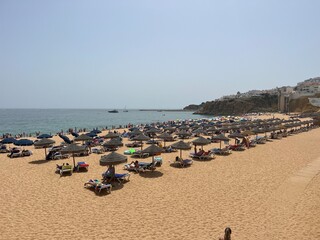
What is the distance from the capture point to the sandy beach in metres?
7.50

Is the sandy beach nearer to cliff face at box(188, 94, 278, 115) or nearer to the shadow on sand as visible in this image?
the shadow on sand

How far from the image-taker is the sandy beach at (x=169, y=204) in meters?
7.50

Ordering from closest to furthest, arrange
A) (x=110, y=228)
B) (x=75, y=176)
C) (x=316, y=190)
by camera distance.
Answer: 1. (x=110, y=228)
2. (x=316, y=190)
3. (x=75, y=176)

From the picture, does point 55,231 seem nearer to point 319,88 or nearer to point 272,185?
point 272,185

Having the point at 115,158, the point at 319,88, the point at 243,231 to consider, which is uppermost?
the point at 319,88

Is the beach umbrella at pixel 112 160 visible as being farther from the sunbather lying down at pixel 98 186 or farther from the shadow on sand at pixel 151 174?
the shadow on sand at pixel 151 174

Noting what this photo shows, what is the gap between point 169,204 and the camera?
9.52m

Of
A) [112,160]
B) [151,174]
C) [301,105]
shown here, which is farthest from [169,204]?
[301,105]

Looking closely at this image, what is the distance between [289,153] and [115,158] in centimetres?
1481

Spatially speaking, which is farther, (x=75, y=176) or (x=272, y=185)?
(x=75, y=176)

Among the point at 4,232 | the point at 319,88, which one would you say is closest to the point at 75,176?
the point at 4,232

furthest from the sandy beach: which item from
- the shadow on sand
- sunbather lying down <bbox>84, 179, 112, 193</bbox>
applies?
sunbather lying down <bbox>84, 179, 112, 193</bbox>

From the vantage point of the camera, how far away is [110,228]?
7.64m

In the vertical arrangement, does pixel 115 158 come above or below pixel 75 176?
above
